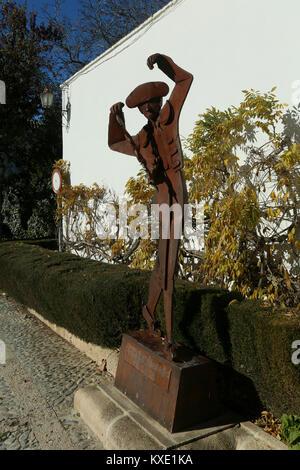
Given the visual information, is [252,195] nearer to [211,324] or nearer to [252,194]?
[252,194]

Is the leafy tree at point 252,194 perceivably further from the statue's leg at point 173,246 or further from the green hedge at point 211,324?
the statue's leg at point 173,246

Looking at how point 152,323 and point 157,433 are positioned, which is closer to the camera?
point 157,433

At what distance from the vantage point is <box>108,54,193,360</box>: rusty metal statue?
2656mm

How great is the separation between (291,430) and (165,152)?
1953 millimetres

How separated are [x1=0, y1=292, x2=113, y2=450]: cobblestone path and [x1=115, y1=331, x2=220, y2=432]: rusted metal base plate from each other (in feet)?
1.47

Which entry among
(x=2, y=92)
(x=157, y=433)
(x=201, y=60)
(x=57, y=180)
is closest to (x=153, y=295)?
(x=157, y=433)

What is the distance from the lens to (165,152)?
2.77 meters

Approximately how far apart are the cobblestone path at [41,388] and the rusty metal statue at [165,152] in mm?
975

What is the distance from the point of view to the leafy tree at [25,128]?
1296cm

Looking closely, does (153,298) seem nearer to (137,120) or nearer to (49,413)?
(49,413)

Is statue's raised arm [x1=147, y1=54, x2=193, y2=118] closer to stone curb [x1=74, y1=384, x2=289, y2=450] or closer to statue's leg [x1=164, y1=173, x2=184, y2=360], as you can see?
statue's leg [x1=164, y1=173, x2=184, y2=360]

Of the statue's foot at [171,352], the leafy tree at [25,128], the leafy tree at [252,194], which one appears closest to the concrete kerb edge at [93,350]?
the statue's foot at [171,352]

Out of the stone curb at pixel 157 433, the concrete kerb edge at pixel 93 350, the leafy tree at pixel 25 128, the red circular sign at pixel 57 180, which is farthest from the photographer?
the leafy tree at pixel 25 128

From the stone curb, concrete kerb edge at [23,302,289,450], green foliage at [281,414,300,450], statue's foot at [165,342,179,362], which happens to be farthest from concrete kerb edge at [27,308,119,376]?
green foliage at [281,414,300,450]
